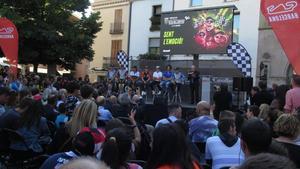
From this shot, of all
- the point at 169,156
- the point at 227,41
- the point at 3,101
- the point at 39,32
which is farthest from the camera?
the point at 39,32

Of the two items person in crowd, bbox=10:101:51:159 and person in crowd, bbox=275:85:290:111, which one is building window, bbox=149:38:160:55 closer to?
person in crowd, bbox=275:85:290:111

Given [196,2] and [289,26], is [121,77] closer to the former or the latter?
[196,2]

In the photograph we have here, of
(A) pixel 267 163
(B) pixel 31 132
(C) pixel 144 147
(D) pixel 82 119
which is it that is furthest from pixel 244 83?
(A) pixel 267 163

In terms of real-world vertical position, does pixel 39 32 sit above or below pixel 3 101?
above

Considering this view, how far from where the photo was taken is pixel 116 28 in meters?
37.5

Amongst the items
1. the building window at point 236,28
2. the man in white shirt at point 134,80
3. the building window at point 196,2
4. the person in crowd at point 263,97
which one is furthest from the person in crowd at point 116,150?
the building window at point 196,2

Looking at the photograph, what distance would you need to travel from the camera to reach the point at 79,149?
357cm

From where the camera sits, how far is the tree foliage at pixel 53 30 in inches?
1115

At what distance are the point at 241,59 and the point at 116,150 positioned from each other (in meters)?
13.4

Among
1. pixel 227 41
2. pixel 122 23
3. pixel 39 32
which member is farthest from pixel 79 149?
pixel 122 23

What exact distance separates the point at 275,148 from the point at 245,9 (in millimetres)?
25066

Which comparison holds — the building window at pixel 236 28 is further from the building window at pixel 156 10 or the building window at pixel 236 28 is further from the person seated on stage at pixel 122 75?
the building window at pixel 156 10

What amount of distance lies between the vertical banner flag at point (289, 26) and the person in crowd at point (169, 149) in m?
4.14

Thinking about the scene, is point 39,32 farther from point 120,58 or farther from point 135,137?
point 135,137
